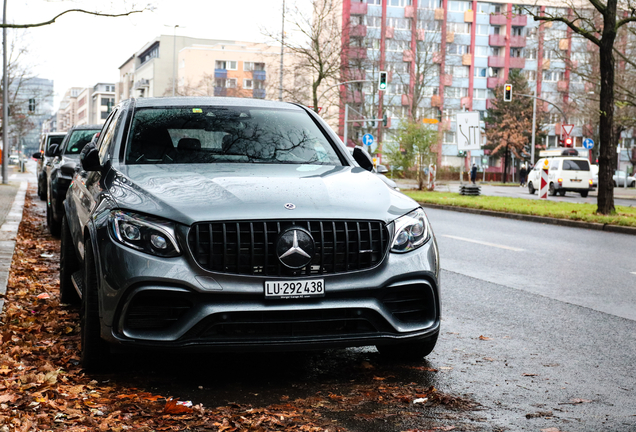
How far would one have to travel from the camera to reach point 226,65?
125312mm

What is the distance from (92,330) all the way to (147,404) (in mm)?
658

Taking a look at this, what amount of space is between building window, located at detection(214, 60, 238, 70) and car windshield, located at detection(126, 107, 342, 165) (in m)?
120

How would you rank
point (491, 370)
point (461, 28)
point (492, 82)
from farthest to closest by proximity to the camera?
1. point (492, 82)
2. point (461, 28)
3. point (491, 370)

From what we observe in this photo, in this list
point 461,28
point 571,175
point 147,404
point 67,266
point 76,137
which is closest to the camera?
point 147,404

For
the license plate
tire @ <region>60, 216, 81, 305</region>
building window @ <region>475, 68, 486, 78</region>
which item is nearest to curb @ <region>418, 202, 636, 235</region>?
tire @ <region>60, 216, 81, 305</region>

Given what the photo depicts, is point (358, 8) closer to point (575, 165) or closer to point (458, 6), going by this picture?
point (458, 6)

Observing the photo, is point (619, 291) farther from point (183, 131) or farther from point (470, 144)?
point (470, 144)

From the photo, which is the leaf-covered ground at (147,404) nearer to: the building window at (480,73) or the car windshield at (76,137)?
the car windshield at (76,137)

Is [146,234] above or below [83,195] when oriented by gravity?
below

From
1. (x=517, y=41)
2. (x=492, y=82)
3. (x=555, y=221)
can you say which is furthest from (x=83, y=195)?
(x=517, y=41)

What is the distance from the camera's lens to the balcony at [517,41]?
92.5 m

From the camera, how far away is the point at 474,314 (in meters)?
7.16

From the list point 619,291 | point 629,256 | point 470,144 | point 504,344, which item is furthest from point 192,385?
point 470,144

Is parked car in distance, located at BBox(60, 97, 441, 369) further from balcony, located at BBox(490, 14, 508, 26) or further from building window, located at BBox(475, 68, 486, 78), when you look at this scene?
building window, located at BBox(475, 68, 486, 78)
